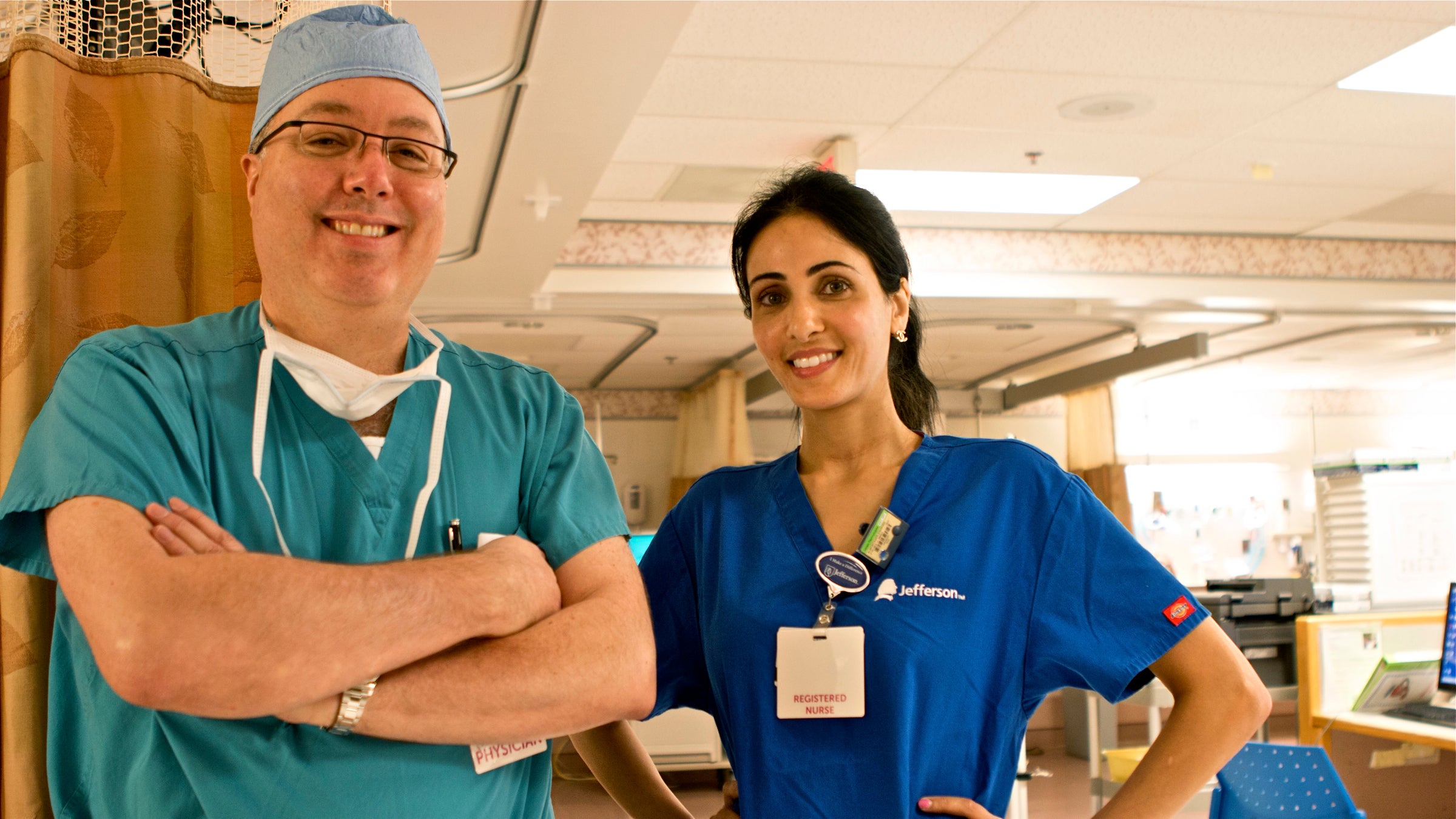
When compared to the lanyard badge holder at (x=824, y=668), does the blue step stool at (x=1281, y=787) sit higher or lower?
lower

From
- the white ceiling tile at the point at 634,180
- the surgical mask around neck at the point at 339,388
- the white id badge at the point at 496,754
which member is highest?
the white ceiling tile at the point at 634,180

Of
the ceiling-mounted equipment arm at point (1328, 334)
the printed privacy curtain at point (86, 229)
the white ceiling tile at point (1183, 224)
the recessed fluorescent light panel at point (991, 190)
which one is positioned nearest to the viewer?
the printed privacy curtain at point (86, 229)

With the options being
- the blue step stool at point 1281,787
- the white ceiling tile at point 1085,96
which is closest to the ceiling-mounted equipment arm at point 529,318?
the white ceiling tile at point 1085,96

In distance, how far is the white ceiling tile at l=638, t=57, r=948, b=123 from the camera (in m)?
3.91

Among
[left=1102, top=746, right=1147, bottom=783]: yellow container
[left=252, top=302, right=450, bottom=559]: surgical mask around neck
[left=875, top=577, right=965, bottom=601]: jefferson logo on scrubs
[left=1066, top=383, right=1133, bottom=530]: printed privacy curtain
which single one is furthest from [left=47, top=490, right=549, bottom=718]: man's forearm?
[left=1066, top=383, right=1133, bottom=530]: printed privacy curtain

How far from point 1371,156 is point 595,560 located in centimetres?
526

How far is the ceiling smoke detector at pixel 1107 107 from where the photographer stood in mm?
4262

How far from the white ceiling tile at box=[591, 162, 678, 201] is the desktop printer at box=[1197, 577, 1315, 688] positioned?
9.90 feet

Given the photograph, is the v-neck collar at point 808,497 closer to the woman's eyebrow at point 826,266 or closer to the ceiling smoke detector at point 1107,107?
the woman's eyebrow at point 826,266

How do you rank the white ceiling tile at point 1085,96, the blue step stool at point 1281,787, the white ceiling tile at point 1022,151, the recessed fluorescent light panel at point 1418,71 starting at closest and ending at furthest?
the blue step stool at point 1281,787 → the recessed fluorescent light panel at point 1418,71 → the white ceiling tile at point 1085,96 → the white ceiling tile at point 1022,151

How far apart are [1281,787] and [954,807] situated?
171cm

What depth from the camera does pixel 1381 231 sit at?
6.72 metres

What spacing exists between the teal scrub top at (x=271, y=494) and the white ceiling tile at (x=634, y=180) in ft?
12.4

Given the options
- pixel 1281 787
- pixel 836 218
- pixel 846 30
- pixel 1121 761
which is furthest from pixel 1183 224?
pixel 836 218
